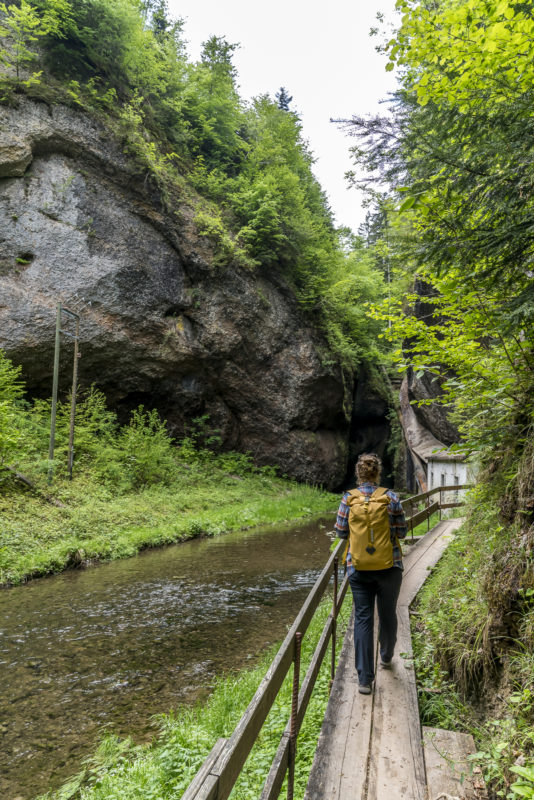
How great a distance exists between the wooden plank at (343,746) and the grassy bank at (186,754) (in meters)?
0.45

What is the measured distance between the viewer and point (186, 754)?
402cm

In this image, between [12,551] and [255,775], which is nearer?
[255,775]

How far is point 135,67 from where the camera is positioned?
853 inches

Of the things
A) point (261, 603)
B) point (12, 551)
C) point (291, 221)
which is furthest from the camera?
point (291, 221)

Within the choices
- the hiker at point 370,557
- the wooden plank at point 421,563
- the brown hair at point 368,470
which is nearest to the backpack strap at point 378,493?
the hiker at point 370,557

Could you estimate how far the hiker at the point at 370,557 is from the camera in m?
3.96

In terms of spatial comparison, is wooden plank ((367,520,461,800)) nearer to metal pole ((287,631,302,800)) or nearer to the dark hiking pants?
the dark hiking pants

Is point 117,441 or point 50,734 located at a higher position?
point 117,441

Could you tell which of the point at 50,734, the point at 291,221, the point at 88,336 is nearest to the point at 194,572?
the point at 50,734

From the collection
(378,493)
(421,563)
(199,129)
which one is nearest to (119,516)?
(421,563)

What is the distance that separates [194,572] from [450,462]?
507 inches

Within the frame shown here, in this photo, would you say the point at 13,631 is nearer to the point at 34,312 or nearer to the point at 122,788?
the point at 122,788

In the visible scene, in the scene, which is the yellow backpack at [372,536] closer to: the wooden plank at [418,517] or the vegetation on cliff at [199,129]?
the wooden plank at [418,517]

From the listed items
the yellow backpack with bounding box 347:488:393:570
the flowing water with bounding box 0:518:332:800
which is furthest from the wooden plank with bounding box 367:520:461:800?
the flowing water with bounding box 0:518:332:800
